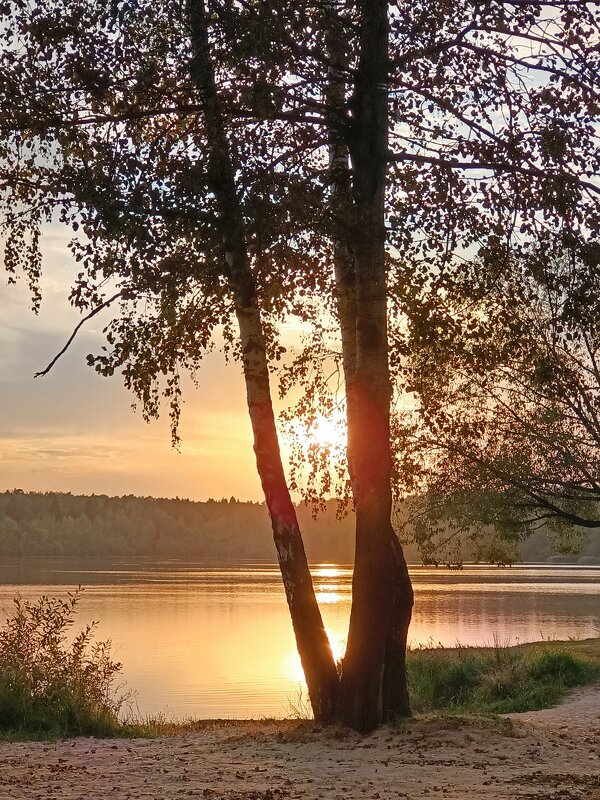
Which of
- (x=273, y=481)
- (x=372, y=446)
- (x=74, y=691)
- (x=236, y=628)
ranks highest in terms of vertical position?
(x=372, y=446)

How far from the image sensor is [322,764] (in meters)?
11.1

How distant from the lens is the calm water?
94.6 feet

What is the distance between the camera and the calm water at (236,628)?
28828 millimetres

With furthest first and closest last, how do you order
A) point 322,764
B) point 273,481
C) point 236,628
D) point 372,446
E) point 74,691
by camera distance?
point 236,628
point 74,691
point 273,481
point 372,446
point 322,764

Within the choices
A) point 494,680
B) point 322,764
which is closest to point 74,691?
point 322,764

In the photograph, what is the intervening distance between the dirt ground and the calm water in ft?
27.6

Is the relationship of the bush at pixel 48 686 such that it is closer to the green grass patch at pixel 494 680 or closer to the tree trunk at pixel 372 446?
the tree trunk at pixel 372 446

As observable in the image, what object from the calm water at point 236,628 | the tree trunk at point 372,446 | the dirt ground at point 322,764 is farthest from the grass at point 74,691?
the calm water at point 236,628

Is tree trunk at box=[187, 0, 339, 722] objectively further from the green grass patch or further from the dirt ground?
the green grass patch

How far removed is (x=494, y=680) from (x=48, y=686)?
8.79 m

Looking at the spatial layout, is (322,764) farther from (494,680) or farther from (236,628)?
(236,628)

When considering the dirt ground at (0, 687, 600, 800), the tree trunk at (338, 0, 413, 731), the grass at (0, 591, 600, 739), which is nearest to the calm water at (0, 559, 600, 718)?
the grass at (0, 591, 600, 739)

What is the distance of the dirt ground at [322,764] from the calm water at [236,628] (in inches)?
332

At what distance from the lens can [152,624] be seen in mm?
49812
